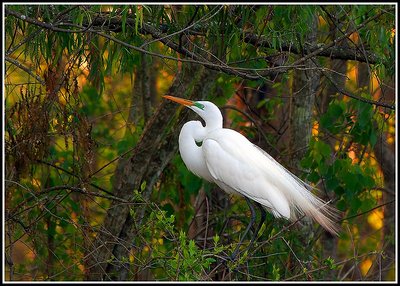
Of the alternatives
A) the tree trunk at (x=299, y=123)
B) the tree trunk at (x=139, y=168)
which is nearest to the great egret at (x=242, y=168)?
the tree trunk at (x=139, y=168)

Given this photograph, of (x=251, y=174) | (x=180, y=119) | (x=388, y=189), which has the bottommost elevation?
(x=388, y=189)

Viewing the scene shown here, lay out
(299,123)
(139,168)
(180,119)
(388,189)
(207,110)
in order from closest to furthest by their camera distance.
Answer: (207,110) → (139,168) → (180,119) → (299,123) → (388,189)

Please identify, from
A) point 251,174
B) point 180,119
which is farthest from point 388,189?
point 251,174

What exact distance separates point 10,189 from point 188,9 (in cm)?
92

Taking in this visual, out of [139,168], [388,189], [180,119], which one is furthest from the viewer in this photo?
[388,189]

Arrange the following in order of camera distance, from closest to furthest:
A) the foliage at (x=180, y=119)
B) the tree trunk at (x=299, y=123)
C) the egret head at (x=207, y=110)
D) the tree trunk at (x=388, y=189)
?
the foliage at (x=180, y=119) → the egret head at (x=207, y=110) → the tree trunk at (x=299, y=123) → the tree trunk at (x=388, y=189)

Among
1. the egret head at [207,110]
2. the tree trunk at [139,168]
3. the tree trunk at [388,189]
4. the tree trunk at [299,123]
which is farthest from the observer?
the tree trunk at [388,189]

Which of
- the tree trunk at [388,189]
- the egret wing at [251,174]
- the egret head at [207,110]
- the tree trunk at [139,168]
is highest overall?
the egret head at [207,110]

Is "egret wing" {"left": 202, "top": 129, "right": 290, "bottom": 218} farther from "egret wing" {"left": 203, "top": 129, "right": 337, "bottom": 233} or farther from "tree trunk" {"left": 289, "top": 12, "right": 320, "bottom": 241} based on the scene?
"tree trunk" {"left": 289, "top": 12, "right": 320, "bottom": 241}

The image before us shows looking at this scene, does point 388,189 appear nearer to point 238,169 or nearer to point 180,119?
point 180,119

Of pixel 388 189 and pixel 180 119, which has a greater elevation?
pixel 180 119

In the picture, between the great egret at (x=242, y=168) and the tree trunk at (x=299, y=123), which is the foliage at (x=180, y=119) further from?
the great egret at (x=242, y=168)

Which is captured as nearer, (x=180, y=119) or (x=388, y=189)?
(x=180, y=119)

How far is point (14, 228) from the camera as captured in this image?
319cm
